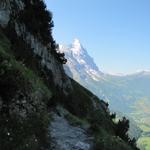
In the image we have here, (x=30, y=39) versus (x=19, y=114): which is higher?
(x=30, y=39)

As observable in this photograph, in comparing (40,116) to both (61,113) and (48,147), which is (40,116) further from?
(61,113)

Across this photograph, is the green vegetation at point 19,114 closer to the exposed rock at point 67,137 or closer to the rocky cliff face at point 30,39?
the exposed rock at point 67,137

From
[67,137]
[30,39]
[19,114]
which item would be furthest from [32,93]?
[30,39]

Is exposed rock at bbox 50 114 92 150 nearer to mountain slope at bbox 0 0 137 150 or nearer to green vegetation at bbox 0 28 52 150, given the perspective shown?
mountain slope at bbox 0 0 137 150

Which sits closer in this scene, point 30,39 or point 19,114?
point 19,114

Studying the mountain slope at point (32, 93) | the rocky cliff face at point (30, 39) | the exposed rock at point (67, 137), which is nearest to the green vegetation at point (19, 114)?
the mountain slope at point (32, 93)

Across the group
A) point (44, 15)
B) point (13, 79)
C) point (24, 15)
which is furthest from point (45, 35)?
point (13, 79)

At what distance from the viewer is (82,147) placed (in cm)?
1738

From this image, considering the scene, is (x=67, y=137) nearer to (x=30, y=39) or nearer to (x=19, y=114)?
(x=19, y=114)

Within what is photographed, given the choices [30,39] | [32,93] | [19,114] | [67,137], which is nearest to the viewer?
[19,114]

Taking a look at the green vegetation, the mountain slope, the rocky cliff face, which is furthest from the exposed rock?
the rocky cliff face

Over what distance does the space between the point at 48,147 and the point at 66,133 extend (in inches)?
178

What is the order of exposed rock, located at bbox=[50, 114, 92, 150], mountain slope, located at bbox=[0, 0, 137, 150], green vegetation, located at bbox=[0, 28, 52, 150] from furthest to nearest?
exposed rock, located at bbox=[50, 114, 92, 150], mountain slope, located at bbox=[0, 0, 137, 150], green vegetation, located at bbox=[0, 28, 52, 150]

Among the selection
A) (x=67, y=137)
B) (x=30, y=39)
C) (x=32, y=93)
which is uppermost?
(x=30, y=39)
